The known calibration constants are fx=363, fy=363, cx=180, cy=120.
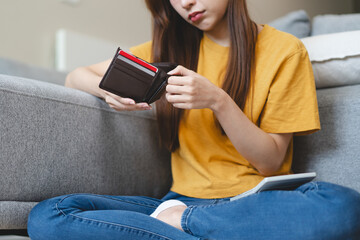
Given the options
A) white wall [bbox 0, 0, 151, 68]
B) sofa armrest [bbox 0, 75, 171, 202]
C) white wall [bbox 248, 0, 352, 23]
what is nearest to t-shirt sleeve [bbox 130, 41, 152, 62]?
sofa armrest [bbox 0, 75, 171, 202]

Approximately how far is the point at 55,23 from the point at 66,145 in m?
1.14

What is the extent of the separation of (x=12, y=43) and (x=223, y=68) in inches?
42.9

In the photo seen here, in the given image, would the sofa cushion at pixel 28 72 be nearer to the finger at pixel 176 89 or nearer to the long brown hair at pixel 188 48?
the long brown hair at pixel 188 48

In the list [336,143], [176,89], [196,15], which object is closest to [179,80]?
[176,89]

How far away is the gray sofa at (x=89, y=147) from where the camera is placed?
2.29 ft

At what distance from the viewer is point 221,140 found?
91 centimetres

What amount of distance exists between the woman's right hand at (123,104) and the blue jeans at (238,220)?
0.23 meters

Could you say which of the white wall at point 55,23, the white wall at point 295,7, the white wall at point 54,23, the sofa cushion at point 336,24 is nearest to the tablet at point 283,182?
the sofa cushion at point 336,24

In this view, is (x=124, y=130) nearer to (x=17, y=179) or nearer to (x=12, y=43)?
(x=17, y=179)

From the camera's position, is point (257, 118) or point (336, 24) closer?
point (257, 118)

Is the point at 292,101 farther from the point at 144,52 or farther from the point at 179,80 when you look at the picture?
the point at 144,52

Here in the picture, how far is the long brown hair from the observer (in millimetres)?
878

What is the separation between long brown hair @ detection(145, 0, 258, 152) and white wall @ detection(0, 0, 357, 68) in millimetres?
545

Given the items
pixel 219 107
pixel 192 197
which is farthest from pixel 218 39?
pixel 192 197
